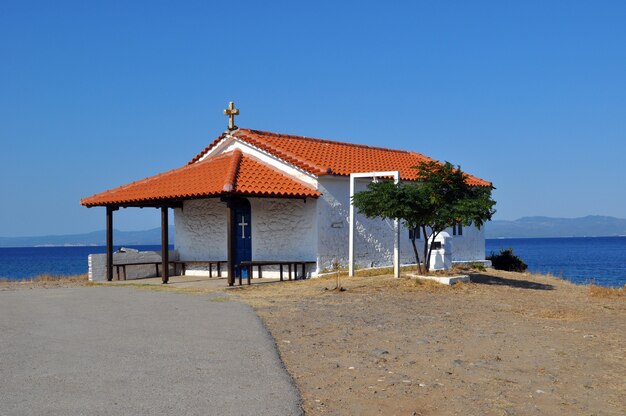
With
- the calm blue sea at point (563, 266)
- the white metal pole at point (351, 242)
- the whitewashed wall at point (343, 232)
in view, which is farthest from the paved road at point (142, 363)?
the calm blue sea at point (563, 266)

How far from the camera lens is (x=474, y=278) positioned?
19125 millimetres

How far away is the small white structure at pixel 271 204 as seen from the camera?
1923 centimetres

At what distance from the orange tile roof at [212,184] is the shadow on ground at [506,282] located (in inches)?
212

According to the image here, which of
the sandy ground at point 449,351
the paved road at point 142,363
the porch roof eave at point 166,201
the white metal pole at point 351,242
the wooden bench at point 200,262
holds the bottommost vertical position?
the sandy ground at point 449,351

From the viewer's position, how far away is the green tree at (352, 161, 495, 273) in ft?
54.2

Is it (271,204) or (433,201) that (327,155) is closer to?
(271,204)

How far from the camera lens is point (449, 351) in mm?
8602

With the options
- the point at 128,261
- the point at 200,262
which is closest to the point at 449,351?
the point at 200,262

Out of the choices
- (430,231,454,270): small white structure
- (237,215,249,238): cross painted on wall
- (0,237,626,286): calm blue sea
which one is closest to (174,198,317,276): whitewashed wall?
(237,215,249,238): cross painted on wall

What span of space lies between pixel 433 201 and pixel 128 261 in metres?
11.8

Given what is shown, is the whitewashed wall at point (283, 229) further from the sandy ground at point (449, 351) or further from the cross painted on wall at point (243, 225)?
the sandy ground at point (449, 351)

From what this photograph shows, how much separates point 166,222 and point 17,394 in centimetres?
1356

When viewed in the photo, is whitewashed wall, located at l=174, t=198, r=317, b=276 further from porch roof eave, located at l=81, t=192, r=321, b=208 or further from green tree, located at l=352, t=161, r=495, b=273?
green tree, located at l=352, t=161, r=495, b=273

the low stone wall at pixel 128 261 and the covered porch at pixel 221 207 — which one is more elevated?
the covered porch at pixel 221 207
